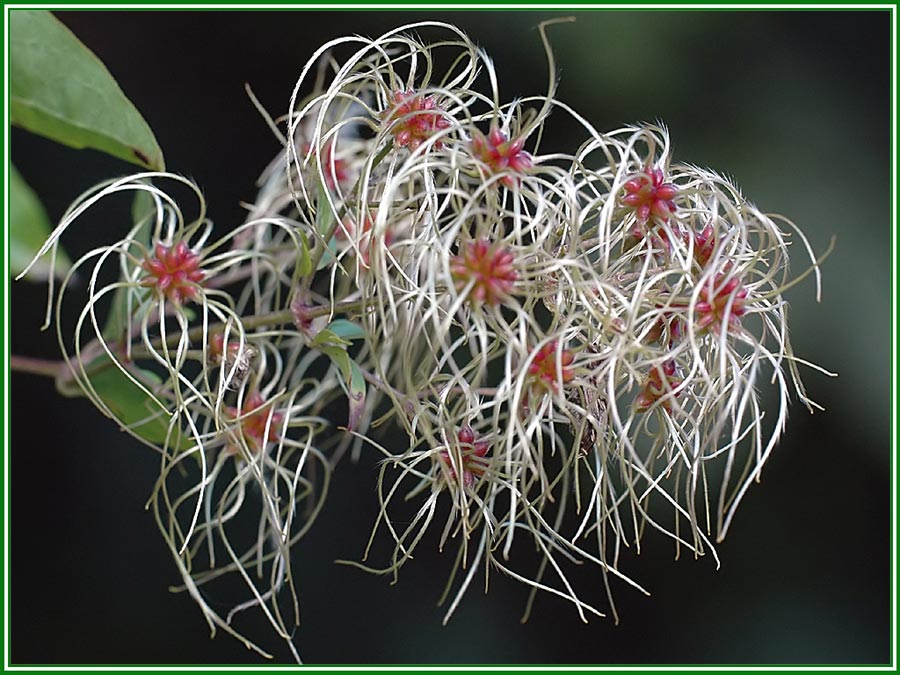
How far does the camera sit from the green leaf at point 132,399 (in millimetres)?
654

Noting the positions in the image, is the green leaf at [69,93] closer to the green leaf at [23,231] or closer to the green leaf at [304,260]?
the green leaf at [304,260]

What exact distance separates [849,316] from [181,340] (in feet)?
3.23

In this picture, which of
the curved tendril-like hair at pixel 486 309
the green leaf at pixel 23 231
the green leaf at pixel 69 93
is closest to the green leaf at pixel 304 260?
the curved tendril-like hair at pixel 486 309

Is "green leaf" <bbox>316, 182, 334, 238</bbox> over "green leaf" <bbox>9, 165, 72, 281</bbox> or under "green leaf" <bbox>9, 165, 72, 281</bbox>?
over

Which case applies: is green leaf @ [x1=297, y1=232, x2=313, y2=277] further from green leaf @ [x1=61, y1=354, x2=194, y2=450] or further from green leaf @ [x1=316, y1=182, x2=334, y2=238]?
green leaf @ [x1=61, y1=354, x2=194, y2=450]

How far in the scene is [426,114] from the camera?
1.96ft

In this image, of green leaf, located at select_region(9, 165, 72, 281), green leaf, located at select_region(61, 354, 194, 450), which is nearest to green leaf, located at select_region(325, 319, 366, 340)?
green leaf, located at select_region(61, 354, 194, 450)

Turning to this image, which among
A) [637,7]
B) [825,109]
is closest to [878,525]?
[825,109]

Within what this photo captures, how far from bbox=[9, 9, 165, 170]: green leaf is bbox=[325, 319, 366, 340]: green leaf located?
0.54ft

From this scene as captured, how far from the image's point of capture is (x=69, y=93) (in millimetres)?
647

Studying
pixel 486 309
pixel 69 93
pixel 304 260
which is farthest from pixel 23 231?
pixel 486 309

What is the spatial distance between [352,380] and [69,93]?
0.29 meters

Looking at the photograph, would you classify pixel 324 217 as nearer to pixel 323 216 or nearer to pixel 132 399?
pixel 323 216

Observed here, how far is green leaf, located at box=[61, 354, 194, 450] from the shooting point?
65 centimetres
